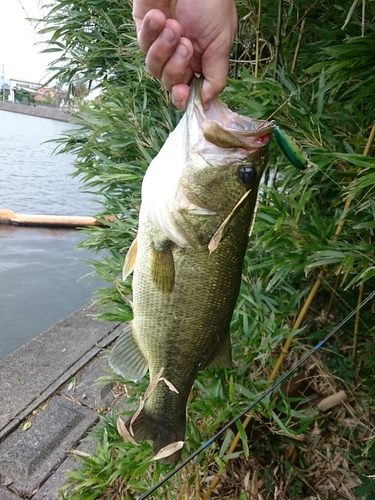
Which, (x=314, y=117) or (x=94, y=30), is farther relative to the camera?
(x=94, y=30)

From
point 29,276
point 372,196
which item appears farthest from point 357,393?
point 29,276

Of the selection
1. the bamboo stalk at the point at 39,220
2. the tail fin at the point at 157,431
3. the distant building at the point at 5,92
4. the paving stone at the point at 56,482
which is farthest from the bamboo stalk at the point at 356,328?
the distant building at the point at 5,92

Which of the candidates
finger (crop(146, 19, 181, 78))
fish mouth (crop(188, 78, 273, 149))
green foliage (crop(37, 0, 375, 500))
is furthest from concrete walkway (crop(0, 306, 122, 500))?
finger (crop(146, 19, 181, 78))

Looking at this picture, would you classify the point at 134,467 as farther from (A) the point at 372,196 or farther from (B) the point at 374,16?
(B) the point at 374,16

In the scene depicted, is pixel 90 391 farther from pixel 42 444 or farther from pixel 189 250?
pixel 189 250

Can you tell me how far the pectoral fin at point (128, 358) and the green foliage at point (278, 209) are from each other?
22.9 inches

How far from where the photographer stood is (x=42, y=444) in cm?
323

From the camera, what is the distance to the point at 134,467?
2.41 m

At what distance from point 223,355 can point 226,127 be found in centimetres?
91

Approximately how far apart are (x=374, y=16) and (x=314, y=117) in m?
0.53

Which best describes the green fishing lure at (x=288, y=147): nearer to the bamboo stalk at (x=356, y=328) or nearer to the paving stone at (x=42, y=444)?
the bamboo stalk at (x=356, y=328)

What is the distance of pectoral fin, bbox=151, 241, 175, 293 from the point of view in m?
1.53

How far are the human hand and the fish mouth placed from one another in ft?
0.10

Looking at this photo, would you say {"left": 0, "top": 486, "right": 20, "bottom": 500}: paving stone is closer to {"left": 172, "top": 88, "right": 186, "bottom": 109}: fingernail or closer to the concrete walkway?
the concrete walkway
